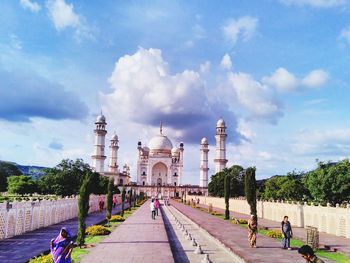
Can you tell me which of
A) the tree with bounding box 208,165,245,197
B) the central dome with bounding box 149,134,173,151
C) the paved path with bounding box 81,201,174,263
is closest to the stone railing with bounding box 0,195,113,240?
the paved path with bounding box 81,201,174,263

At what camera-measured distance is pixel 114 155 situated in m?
100

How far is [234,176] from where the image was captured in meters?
72.3

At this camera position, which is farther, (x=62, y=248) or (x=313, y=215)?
(x=313, y=215)

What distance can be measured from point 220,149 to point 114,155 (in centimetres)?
2605

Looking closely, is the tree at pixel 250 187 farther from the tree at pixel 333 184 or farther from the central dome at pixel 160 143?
the central dome at pixel 160 143

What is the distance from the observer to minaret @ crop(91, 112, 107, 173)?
82438 millimetres

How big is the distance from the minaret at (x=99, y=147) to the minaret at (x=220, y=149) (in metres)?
22.3

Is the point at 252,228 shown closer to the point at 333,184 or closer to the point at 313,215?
the point at 313,215

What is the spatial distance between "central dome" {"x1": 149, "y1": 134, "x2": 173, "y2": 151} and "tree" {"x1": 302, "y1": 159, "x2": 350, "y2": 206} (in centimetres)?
7003

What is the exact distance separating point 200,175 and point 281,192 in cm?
5311

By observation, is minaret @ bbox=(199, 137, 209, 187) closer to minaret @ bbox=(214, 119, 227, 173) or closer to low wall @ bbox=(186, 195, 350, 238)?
minaret @ bbox=(214, 119, 227, 173)

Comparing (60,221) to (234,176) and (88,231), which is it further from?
(234,176)

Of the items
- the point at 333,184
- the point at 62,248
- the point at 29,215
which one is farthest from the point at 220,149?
the point at 62,248

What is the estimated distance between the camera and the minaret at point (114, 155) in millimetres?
98312
